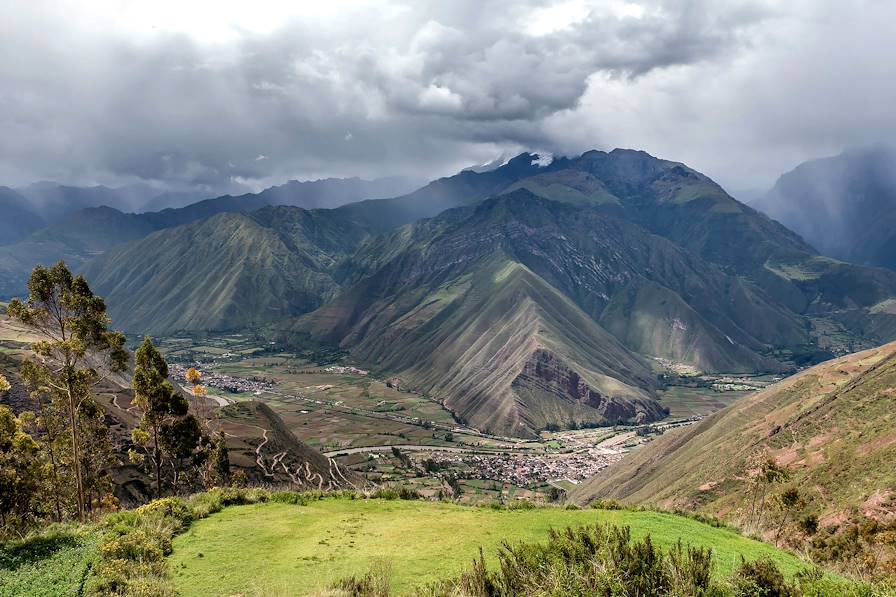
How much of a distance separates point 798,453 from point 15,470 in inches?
3289

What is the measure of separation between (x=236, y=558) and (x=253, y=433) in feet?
298

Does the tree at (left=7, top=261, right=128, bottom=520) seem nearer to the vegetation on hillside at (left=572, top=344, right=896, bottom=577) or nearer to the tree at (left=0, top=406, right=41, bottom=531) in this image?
the tree at (left=0, top=406, right=41, bottom=531)

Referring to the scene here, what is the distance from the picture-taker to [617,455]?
199 meters

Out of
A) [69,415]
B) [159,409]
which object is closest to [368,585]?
[159,409]

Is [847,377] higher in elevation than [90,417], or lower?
lower

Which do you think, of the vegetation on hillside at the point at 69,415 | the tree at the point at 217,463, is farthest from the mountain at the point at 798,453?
the tree at the point at 217,463

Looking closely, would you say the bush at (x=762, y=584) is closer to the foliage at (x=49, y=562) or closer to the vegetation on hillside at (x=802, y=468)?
the vegetation on hillside at (x=802, y=468)

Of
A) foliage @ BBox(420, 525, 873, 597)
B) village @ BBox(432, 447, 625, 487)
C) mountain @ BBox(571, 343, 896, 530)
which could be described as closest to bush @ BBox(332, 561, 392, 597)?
foliage @ BBox(420, 525, 873, 597)

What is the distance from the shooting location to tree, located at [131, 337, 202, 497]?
41.3 meters

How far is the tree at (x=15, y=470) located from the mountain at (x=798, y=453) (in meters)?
48.5

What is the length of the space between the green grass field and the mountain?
66.8ft

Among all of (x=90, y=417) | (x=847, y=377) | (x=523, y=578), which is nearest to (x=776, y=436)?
(x=847, y=377)

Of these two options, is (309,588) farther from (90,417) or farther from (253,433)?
(253,433)

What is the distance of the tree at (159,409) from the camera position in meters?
41.3
